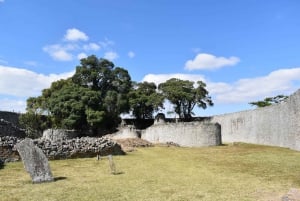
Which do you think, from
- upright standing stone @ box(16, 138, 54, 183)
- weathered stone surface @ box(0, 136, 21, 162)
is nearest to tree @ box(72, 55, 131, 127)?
weathered stone surface @ box(0, 136, 21, 162)

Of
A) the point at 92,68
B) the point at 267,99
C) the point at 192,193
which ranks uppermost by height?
the point at 92,68

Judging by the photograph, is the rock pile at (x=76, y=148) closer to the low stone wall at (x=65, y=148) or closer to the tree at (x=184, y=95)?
the low stone wall at (x=65, y=148)

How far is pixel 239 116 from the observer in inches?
1364

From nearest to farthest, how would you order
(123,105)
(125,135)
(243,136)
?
(243,136)
(125,135)
(123,105)

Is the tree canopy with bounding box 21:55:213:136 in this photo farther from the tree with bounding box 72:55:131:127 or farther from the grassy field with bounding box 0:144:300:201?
the grassy field with bounding box 0:144:300:201

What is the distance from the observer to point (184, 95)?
44812mm

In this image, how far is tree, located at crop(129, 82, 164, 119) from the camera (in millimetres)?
46041

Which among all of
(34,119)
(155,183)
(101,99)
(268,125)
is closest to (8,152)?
(155,183)

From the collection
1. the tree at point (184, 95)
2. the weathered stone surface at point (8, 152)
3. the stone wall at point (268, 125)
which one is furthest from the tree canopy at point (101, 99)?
the weathered stone surface at point (8, 152)

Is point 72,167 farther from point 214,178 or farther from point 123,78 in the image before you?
point 123,78

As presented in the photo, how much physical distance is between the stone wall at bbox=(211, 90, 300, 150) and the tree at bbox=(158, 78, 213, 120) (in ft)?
24.2

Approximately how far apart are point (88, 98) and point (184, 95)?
39.7 ft

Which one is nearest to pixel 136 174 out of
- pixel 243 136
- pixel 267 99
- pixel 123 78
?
pixel 243 136

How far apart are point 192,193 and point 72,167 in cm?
652
